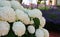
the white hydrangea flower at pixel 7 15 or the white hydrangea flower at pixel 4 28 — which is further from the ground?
the white hydrangea flower at pixel 7 15

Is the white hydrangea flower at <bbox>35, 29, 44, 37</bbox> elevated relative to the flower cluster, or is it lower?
A: lower

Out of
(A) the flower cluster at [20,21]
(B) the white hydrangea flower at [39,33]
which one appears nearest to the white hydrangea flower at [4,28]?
(A) the flower cluster at [20,21]

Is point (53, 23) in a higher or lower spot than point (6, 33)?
lower

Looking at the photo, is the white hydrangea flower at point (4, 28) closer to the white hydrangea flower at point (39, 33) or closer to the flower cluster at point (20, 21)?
the flower cluster at point (20, 21)

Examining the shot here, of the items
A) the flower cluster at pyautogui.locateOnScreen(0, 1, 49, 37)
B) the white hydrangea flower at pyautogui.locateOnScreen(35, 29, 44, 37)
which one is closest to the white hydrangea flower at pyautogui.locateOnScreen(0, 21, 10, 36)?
the flower cluster at pyautogui.locateOnScreen(0, 1, 49, 37)

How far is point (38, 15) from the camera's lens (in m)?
0.53

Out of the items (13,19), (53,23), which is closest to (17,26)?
(13,19)

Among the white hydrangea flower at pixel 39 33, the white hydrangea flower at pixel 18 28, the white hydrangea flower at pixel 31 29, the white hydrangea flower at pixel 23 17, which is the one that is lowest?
the white hydrangea flower at pixel 39 33

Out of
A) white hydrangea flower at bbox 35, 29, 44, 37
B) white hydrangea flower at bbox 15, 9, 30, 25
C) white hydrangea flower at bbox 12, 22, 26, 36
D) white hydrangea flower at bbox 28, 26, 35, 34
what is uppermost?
white hydrangea flower at bbox 15, 9, 30, 25

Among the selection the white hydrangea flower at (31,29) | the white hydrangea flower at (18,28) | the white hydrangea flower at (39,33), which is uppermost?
the white hydrangea flower at (18,28)

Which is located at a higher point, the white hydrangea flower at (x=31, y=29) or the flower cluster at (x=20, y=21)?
the flower cluster at (x=20, y=21)

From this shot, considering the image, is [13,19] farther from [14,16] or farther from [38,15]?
[38,15]

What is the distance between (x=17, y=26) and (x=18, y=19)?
0.11ft

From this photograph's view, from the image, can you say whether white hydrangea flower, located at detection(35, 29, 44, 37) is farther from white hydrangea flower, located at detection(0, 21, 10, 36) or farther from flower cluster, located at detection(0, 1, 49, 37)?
white hydrangea flower, located at detection(0, 21, 10, 36)
